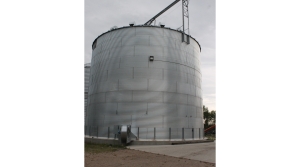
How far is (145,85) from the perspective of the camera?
17.4 meters

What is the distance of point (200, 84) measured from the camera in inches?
855

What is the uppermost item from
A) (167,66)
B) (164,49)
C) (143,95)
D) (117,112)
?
(164,49)

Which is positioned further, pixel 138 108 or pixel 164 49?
pixel 164 49

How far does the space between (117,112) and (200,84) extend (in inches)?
354

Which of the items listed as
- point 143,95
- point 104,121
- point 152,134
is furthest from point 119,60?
point 152,134

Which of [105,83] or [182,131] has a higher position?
[105,83]

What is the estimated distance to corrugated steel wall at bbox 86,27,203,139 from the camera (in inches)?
674

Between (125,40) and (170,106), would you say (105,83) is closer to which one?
(125,40)

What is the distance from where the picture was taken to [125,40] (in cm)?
1867

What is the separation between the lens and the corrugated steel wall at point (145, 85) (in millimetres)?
17125

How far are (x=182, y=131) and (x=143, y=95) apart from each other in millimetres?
4421
